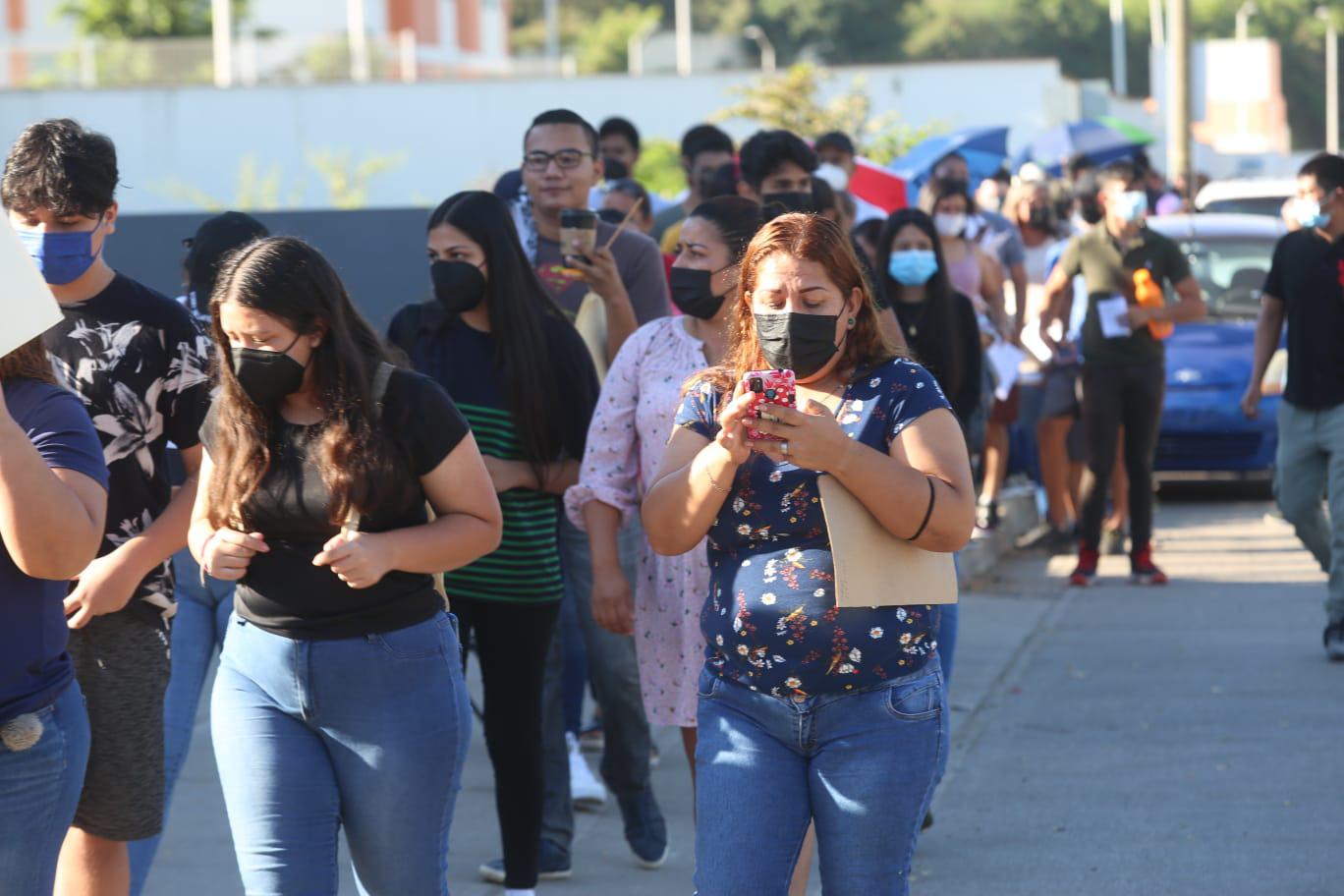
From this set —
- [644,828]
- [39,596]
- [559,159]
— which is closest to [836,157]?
[559,159]

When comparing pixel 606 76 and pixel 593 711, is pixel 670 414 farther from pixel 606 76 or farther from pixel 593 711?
pixel 606 76

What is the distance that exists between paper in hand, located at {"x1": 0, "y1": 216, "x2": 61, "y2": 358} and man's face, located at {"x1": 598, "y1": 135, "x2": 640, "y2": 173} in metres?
7.60

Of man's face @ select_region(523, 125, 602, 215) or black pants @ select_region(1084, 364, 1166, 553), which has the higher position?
man's face @ select_region(523, 125, 602, 215)

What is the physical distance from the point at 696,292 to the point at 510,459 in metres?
0.70

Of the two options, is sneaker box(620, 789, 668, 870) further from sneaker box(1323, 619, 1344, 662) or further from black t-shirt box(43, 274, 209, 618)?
sneaker box(1323, 619, 1344, 662)

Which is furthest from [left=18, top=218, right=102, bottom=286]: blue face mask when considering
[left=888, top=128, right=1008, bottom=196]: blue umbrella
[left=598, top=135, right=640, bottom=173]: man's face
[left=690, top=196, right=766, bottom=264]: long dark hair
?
[left=888, top=128, right=1008, bottom=196]: blue umbrella

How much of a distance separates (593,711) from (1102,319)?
13.1ft

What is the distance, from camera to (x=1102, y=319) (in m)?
10.3

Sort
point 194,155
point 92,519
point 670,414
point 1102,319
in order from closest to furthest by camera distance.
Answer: point 92,519, point 670,414, point 1102,319, point 194,155

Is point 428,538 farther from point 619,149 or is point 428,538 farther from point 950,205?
point 950,205

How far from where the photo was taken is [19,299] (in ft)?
10.1

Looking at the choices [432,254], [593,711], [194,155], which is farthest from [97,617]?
[194,155]

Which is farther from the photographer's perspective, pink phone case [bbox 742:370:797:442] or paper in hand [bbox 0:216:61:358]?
pink phone case [bbox 742:370:797:442]

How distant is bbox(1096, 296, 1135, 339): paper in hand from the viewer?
33.7 ft
